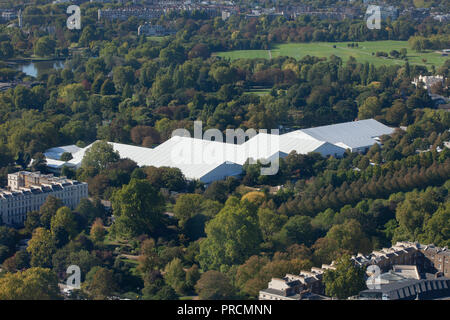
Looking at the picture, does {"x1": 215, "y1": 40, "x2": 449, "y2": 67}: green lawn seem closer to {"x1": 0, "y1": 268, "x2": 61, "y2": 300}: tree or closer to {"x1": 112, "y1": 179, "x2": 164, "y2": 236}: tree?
{"x1": 112, "y1": 179, "x2": 164, "y2": 236}: tree

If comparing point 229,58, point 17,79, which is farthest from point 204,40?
point 17,79

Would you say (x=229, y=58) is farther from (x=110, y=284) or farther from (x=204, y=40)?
(x=110, y=284)

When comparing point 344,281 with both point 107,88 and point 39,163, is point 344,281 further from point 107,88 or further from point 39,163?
point 107,88

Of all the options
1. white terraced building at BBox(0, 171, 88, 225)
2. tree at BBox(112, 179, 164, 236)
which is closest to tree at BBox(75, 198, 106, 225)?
tree at BBox(112, 179, 164, 236)

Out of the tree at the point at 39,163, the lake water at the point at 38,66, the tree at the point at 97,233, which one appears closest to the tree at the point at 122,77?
the lake water at the point at 38,66

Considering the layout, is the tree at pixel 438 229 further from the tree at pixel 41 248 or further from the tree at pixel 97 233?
the tree at pixel 41 248

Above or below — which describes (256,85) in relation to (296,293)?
below
